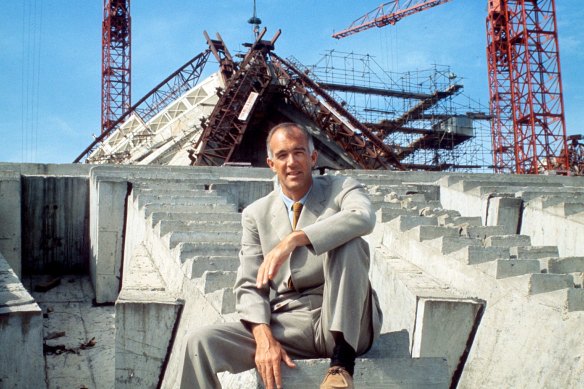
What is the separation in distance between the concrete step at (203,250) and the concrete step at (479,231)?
2439 millimetres

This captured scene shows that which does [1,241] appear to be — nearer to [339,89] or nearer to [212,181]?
[212,181]

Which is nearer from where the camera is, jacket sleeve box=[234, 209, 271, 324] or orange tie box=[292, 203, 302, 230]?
jacket sleeve box=[234, 209, 271, 324]

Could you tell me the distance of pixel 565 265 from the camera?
548 centimetres

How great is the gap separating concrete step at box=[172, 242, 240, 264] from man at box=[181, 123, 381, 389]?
93.2 inches

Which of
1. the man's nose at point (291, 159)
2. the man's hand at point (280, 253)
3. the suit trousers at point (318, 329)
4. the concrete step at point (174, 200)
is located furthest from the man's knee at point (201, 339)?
the concrete step at point (174, 200)

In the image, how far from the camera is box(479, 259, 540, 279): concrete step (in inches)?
187

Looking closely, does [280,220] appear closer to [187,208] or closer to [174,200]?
[187,208]

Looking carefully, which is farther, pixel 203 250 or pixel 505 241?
pixel 505 241

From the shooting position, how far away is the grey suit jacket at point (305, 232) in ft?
9.70

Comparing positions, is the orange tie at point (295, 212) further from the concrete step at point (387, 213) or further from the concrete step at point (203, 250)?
the concrete step at point (387, 213)

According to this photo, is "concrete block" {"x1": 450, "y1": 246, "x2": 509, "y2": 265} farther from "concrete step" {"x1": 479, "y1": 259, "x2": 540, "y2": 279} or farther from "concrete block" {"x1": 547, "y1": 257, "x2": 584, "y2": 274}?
"concrete block" {"x1": 547, "y1": 257, "x2": 584, "y2": 274}

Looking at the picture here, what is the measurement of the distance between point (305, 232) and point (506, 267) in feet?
8.12

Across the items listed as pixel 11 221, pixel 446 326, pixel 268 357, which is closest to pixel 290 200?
pixel 268 357

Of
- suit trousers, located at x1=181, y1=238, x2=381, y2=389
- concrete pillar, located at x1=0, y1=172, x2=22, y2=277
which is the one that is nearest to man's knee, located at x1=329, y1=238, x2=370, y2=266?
suit trousers, located at x1=181, y1=238, x2=381, y2=389
